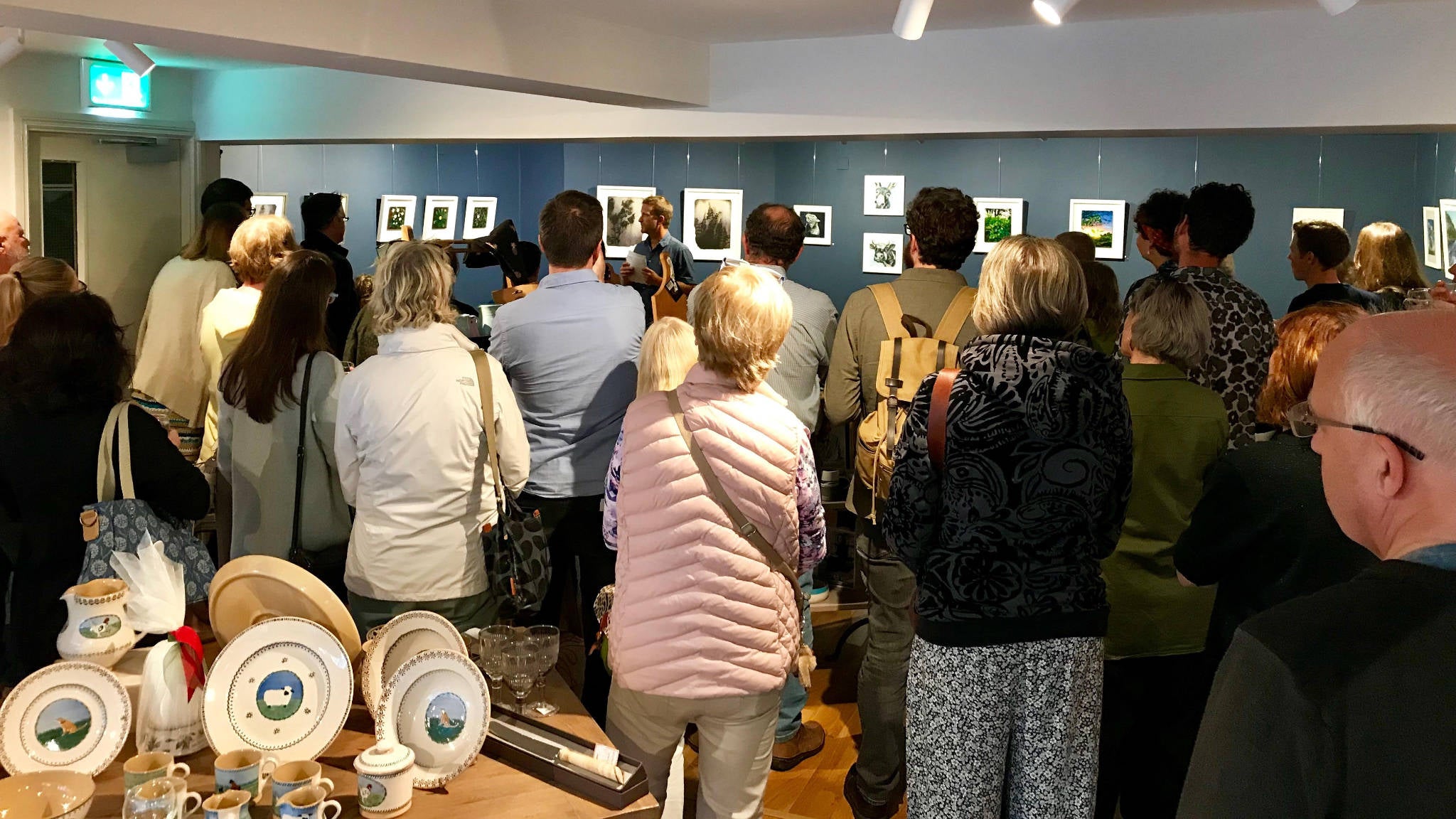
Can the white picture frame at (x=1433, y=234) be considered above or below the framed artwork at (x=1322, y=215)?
below

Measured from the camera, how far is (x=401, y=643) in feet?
8.24

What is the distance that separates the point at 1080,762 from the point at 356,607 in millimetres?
1882

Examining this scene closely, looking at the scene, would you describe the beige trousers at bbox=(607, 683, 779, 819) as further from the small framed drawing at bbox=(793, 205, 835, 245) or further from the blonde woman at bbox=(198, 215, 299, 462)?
the small framed drawing at bbox=(793, 205, 835, 245)

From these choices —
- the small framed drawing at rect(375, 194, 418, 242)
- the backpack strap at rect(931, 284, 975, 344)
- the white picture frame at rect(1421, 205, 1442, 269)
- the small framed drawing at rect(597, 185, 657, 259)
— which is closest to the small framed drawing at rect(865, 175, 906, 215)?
the small framed drawing at rect(597, 185, 657, 259)

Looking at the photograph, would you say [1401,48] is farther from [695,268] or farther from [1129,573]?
[695,268]

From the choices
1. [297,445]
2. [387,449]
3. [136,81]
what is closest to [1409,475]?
[387,449]

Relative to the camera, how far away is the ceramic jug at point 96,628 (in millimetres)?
2404

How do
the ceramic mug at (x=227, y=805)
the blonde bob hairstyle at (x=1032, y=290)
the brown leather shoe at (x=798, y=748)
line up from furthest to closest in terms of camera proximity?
1. the brown leather shoe at (x=798, y=748)
2. the blonde bob hairstyle at (x=1032, y=290)
3. the ceramic mug at (x=227, y=805)

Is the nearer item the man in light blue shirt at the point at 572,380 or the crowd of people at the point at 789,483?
the crowd of people at the point at 789,483

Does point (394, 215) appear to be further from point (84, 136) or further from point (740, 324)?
point (740, 324)

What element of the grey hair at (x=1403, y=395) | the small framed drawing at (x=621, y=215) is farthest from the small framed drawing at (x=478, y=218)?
the grey hair at (x=1403, y=395)

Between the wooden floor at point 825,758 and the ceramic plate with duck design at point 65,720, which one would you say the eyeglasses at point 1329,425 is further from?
the wooden floor at point 825,758

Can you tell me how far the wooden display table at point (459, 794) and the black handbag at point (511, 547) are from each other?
847mm

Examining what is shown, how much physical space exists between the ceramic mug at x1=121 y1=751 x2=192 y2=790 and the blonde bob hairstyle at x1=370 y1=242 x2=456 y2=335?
1305mm
